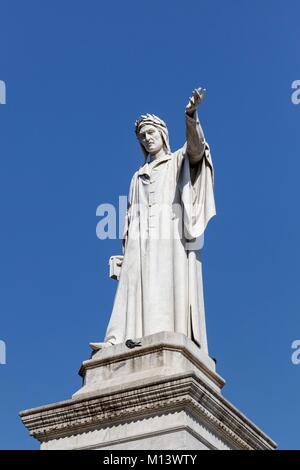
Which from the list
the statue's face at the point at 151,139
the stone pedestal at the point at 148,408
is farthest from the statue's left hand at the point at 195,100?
the stone pedestal at the point at 148,408

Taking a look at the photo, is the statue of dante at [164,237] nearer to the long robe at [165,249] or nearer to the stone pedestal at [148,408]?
the long robe at [165,249]

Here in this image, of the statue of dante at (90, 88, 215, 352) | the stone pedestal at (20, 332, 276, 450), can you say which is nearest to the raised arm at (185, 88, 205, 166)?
the statue of dante at (90, 88, 215, 352)

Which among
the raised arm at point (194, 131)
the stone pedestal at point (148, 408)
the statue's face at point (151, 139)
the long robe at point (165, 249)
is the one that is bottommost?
the stone pedestal at point (148, 408)

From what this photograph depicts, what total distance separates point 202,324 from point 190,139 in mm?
2841

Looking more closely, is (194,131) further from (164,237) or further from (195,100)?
(164,237)

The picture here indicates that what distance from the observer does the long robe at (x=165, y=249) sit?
13.0 meters

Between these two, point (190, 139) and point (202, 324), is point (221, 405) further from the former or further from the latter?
point (190, 139)

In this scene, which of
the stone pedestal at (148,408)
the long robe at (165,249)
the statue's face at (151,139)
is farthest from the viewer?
the statue's face at (151,139)

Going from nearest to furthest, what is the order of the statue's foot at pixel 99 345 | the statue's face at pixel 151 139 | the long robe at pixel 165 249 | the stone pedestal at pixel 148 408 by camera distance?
the stone pedestal at pixel 148 408 → the statue's foot at pixel 99 345 → the long robe at pixel 165 249 → the statue's face at pixel 151 139

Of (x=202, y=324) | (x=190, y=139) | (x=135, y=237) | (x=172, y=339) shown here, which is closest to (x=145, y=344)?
(x=172, y=339)

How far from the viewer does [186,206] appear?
13.8m

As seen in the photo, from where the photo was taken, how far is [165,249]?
1355 cm

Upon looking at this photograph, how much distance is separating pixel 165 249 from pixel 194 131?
1836 millimetres

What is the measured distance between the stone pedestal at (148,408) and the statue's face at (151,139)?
3.80 metres
